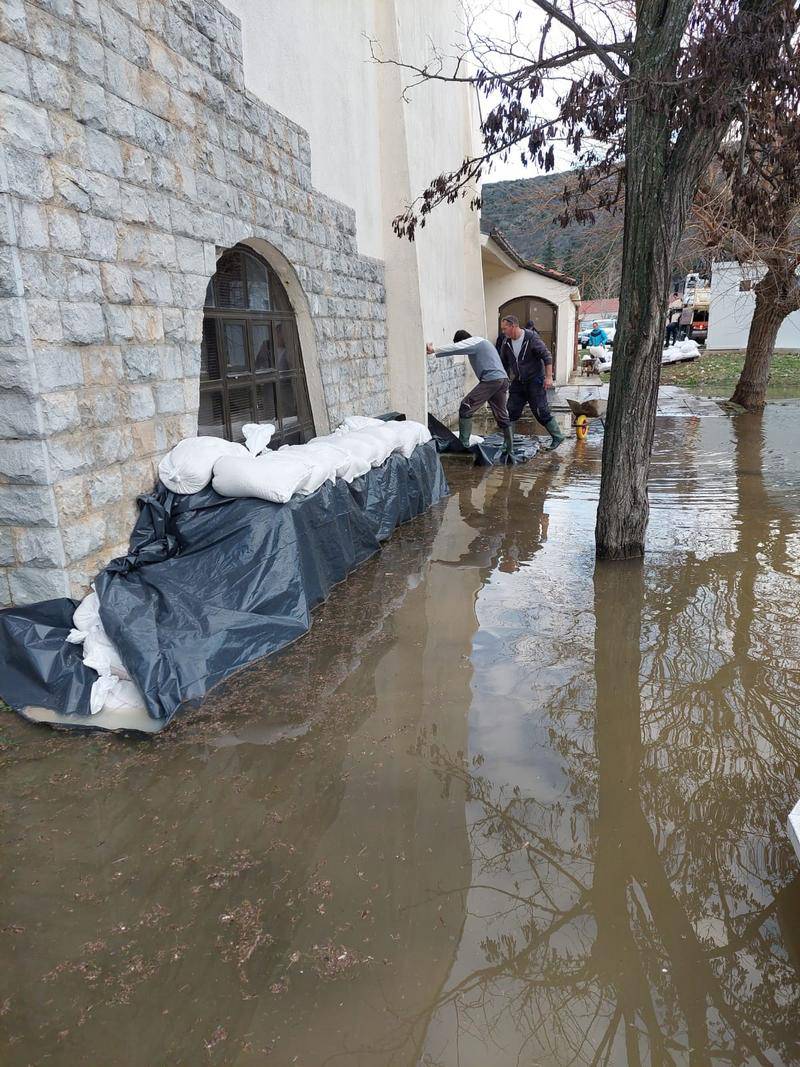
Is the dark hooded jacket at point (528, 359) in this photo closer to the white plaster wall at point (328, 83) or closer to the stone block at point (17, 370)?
the white plaster wall at point (328, 83)

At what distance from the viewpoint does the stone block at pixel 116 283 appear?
3.75m

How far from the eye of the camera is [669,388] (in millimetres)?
16828

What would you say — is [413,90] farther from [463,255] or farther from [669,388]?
[669,388]

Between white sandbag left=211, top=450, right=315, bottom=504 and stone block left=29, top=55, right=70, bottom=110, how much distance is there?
1.92 m

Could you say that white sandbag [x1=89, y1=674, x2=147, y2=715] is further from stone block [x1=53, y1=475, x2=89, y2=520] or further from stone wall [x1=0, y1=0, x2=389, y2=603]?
stone block [x1=53, y1=475, x2=89, y2=520]

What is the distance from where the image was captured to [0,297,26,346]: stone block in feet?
10.5

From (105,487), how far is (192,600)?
765mm

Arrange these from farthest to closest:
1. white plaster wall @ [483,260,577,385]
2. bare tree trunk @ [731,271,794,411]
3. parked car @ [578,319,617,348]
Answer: parked car @ [578,319,617,348] → white plaster wall @ [483,260,577,385] → bare tree trunk @ [731,271,794,411]

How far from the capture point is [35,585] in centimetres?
351

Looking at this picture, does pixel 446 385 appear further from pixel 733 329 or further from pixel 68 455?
pixel 733 329

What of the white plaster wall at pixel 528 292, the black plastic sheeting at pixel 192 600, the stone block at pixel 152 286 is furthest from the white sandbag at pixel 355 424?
the white plaster wall at pixel 528 292

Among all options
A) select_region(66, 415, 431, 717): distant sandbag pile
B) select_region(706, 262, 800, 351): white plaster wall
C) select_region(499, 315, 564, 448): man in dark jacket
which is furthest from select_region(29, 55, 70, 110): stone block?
select_region(706, 262, 800, 351): white plaster wall

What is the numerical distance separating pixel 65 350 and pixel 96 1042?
9.41 feet

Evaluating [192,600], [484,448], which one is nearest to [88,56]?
[192,600]
